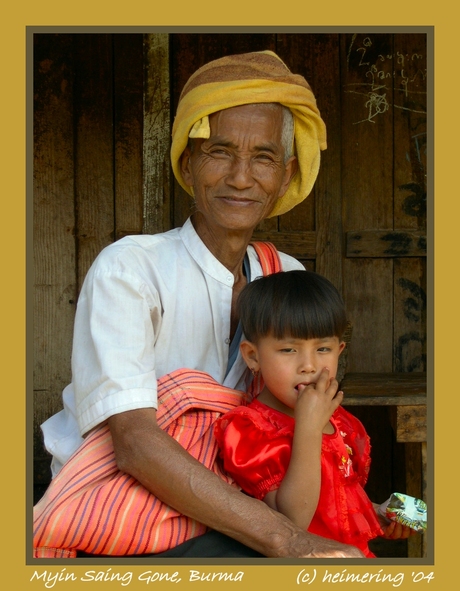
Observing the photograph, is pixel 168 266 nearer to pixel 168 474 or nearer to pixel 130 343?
pixel 130 343

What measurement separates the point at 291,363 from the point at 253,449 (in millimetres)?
278

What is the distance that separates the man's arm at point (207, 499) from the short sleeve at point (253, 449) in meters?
0.09

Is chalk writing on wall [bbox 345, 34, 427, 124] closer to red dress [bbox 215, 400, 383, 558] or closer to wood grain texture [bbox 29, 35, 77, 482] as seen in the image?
wood grain texture [bbox 29, 35, 77, 482]

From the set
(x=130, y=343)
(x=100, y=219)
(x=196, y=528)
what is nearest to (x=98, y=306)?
(x=130, y=343)

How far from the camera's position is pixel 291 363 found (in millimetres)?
2314

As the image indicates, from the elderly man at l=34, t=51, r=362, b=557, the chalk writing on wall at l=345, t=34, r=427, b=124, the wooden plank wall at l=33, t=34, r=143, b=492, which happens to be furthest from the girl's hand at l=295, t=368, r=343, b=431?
the chalk writing on wall at l=345, t=34, r=427, b=124

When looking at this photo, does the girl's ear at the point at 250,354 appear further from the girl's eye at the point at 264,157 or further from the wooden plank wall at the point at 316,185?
the wooden plank wall at the point at 316,185

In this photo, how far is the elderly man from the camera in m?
2.11

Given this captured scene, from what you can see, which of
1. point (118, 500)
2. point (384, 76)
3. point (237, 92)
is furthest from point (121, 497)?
point (384, 76)

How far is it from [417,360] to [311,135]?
1.80m

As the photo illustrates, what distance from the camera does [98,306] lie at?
7.60 feet

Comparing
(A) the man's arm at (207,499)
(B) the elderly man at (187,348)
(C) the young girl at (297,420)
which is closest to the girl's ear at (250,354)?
(C) the young girl at (297,420)

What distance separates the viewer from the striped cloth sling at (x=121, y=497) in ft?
6.89

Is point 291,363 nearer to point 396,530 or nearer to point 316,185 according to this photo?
point 396,530
